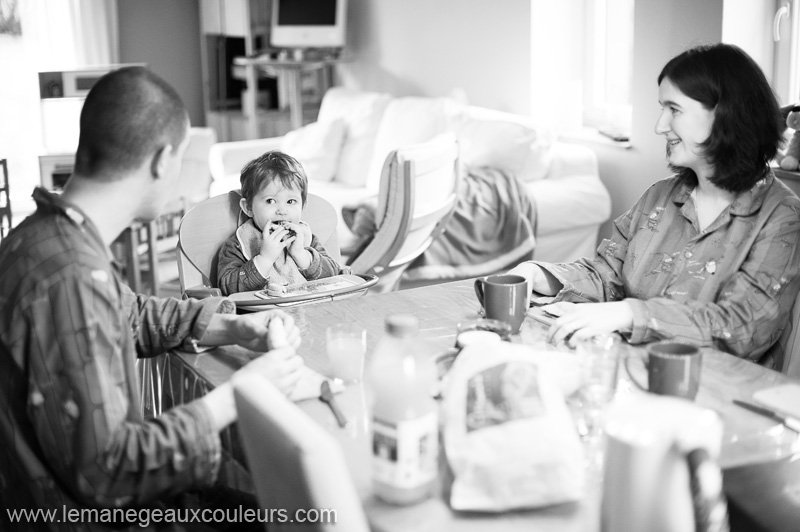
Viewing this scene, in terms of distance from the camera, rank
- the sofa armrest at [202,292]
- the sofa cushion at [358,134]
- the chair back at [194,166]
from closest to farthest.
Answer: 1. the sofa armrest at [202,292]
2. the chair back at [194,166]
3. the sofa cushion at [358,134]

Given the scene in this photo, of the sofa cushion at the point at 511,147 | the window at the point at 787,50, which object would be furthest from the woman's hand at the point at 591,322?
the sofa cushion at the point at 511,147

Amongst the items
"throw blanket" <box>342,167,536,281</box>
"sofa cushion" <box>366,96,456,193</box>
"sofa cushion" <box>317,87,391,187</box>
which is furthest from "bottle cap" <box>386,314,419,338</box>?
"sofa cushion" <box>317,87,391,187</box>

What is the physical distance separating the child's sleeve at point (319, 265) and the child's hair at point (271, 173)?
0.14 m

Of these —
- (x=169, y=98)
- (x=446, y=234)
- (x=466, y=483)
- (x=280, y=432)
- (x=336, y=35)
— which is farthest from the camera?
(x=336, y=35)

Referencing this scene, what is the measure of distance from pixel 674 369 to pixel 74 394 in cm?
85

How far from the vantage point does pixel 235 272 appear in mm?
2248

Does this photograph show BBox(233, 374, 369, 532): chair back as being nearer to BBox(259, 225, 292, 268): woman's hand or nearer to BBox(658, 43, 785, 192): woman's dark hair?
BBox(259, 225, 292, 268): woman's hand

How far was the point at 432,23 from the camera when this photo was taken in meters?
5.50

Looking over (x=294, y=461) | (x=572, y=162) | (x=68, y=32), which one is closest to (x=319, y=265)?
(x=294, y=461)

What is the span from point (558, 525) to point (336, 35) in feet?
18.3

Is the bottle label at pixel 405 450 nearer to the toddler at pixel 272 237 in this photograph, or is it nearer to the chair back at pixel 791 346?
the chair back at pixel 791 346

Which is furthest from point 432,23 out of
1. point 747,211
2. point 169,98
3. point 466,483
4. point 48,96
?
point 466,483

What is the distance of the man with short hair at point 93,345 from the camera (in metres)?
1.19

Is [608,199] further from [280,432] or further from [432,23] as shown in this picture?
[280,432]
